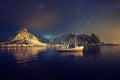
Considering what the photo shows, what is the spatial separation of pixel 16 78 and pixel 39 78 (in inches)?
261

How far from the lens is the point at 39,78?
1887 inches

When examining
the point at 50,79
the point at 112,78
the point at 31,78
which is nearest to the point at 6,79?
the point at 31,78

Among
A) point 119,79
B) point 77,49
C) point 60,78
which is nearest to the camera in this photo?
point 119,79

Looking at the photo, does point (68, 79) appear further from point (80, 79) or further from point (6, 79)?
point (6, 79)

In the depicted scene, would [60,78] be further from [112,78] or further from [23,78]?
[112,78]

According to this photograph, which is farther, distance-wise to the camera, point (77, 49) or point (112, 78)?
point (77, 49)

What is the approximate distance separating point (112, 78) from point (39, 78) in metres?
20.9

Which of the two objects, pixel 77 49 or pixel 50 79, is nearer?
pixel 50 79

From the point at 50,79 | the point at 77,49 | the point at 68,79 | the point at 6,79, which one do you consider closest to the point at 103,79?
the point at 68,79

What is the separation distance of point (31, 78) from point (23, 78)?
2.36 m

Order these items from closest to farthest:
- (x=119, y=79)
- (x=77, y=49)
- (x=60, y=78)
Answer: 1. (x=119, y=79)
2. (x=60, y=78)
3. (x=77, y=49)

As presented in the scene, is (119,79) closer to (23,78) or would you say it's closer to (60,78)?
(60,78)

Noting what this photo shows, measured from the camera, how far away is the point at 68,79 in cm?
4791

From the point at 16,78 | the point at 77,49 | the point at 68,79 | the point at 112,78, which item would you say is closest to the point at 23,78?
the point at 16,78
